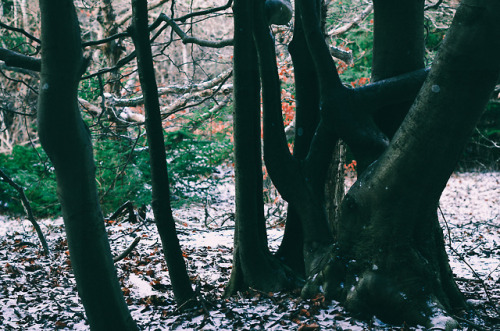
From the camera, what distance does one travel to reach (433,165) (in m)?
2.76

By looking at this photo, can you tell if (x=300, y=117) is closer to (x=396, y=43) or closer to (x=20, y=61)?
(x=396, y=43)

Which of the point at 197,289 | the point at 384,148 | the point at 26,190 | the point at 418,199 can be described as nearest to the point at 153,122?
the point at 197,289

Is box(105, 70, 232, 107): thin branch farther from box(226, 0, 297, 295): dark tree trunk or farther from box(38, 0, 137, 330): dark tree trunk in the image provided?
box(38, 0, 137, 330): dark tree trunk

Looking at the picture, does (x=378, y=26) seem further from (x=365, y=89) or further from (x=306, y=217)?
(x=306, y=217)

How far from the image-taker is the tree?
103 inches

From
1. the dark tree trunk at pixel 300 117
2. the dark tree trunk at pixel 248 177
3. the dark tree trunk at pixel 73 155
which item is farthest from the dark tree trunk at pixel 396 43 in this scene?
the dark tree trunk at pixel 73 155

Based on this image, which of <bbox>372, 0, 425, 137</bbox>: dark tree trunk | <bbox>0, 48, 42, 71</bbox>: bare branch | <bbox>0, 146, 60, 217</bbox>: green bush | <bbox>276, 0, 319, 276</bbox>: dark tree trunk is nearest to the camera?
<bbox>0, 48, 42, 71</bbox>: bare branch

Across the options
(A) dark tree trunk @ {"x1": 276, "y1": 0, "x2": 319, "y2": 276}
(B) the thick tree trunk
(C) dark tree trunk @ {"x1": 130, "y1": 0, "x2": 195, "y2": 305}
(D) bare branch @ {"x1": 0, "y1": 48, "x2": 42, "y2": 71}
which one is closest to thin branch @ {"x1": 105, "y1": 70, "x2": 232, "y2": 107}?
(A) dark tree trunk @ {"x1": 276, "y1": 0, "x2": 319, "y2": 276}

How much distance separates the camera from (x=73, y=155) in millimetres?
2166

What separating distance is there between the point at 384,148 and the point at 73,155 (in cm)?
211

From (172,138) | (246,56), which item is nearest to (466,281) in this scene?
(246,56)

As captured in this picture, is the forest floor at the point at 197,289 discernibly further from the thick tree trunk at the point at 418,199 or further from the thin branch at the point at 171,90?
the thin branch at the point at 171,90

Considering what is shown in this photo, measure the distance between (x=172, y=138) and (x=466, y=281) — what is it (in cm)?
664

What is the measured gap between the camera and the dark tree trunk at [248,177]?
3461 mm
